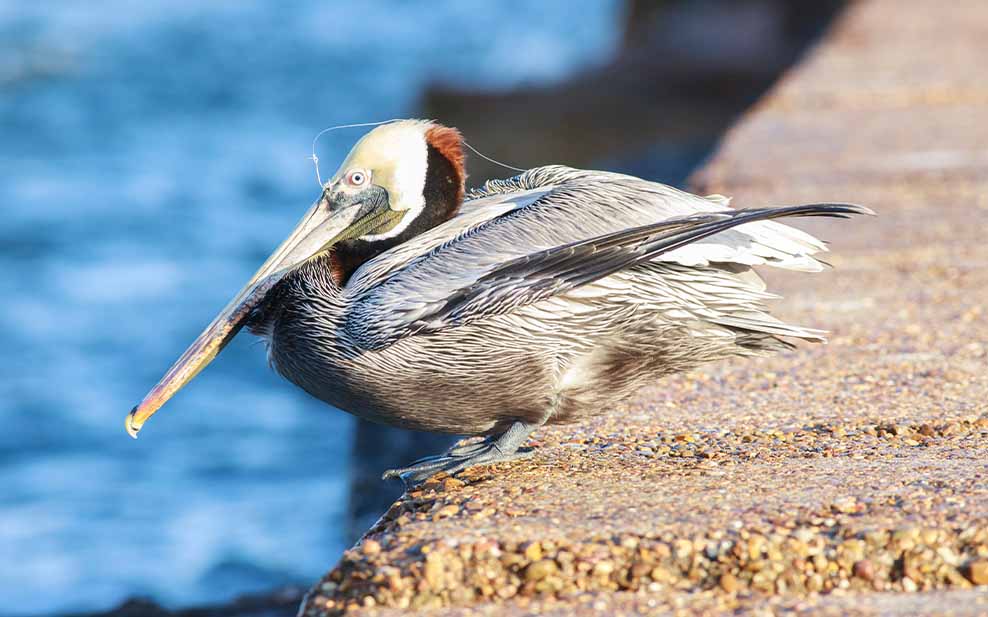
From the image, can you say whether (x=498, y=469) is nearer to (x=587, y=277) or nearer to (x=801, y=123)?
(x=587, y=277)

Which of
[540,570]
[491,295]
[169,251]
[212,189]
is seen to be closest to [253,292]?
[491,295]

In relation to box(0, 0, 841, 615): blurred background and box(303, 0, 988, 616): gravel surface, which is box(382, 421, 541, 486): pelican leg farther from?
box(0, 0, 841, 615): blurred background

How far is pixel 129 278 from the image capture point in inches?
450

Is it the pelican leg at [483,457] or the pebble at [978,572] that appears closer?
the pebble at [978,572]

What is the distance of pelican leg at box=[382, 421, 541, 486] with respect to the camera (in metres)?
3.30

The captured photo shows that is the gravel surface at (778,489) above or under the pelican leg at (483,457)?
under

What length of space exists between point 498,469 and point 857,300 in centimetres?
201

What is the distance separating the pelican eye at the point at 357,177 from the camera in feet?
11.0

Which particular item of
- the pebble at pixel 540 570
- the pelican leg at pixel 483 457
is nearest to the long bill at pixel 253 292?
the pelican leg at pixel 483 457

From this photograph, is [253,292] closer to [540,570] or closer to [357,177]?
[357,177]

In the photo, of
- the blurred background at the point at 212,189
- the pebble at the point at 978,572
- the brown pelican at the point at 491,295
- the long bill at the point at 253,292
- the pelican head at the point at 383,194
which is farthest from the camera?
the blurred background at the point at 212,189

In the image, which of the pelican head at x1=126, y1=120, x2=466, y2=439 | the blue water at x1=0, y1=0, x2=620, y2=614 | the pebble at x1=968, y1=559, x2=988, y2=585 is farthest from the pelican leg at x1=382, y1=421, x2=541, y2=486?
the blue water at x1=0, y1=0, x2=620, y2=614

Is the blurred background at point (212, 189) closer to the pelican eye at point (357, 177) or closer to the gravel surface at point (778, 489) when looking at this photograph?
the gravel surface at point (778, 489)

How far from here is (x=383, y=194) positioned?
3359 mm
